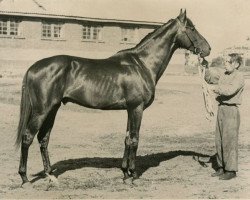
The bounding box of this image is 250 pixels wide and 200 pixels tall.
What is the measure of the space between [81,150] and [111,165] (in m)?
1.72

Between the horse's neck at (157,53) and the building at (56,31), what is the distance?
25.9 m

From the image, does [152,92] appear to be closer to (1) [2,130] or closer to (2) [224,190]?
(2) [224,190]

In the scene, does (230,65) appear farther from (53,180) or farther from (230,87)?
(53,180)

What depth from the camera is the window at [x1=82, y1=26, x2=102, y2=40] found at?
115 feet

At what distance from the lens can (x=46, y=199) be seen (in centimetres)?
621

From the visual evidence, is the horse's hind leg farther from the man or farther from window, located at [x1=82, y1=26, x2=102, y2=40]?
window, located at [x1=82, y1=26, x2=102, y2=40]

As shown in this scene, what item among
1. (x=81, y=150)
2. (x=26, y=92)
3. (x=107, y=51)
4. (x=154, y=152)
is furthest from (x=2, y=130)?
(x=107, y=51)

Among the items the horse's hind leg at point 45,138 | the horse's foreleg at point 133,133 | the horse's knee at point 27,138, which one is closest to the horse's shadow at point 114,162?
the horse's hind leg at point 45,138

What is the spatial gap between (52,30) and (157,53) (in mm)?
27016

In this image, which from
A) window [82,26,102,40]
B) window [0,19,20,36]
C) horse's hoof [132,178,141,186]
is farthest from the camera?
window [82,26,102,40]

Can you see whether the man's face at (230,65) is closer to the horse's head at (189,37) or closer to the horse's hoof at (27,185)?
the horse's head at (189,37)

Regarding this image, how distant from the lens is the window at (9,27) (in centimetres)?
3222

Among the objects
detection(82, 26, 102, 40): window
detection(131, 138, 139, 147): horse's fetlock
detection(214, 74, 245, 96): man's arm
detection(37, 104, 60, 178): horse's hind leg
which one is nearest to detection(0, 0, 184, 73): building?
detection(82, 26, 102, 40): window

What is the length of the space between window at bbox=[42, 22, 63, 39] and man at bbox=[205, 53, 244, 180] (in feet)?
87.8
